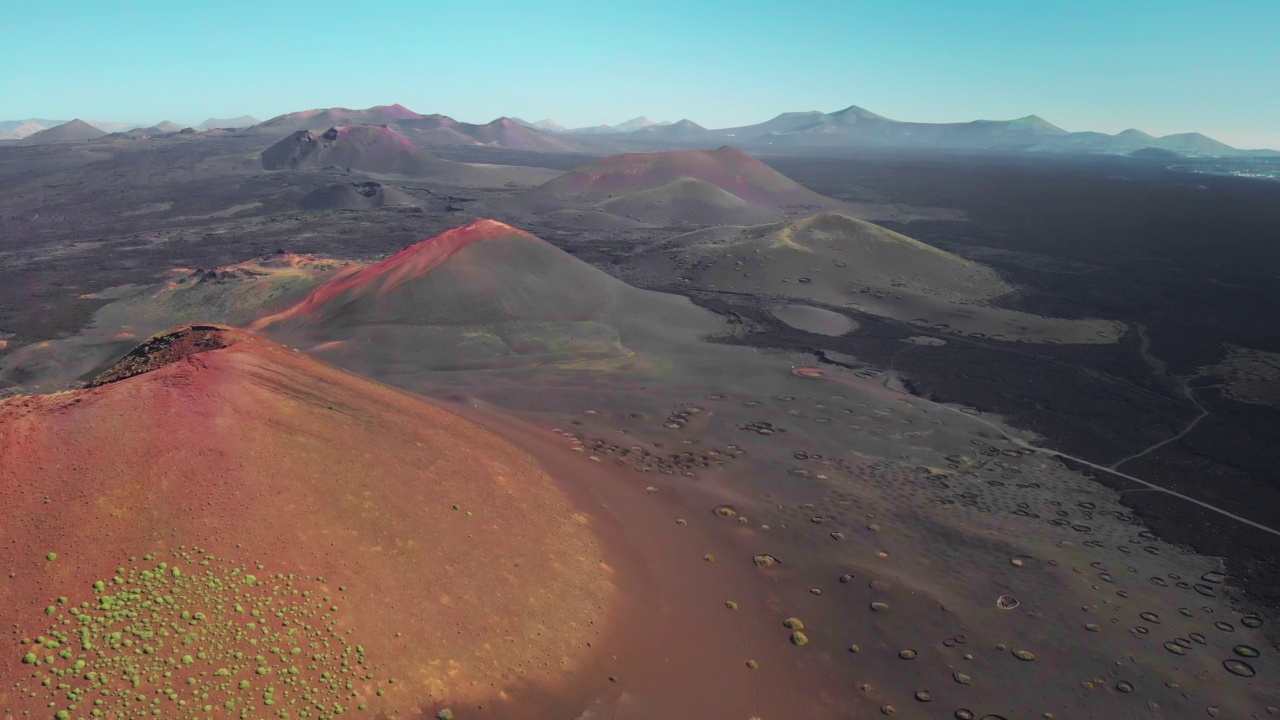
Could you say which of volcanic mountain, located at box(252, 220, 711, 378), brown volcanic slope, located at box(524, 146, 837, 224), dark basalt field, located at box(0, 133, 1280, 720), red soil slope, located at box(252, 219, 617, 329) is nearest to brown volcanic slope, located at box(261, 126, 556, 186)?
brown volcanic slope, located at box(524, 146, 837, 224)

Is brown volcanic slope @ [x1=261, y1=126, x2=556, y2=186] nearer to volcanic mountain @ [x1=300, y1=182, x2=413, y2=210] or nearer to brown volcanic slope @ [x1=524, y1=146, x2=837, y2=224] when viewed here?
brown volcanic slope @ [x1=524, y1=146, x2=837, y2=224]

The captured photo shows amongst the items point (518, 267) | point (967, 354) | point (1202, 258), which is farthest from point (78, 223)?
point (1202, 258)

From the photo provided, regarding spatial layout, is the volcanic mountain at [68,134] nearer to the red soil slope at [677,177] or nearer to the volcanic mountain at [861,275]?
the red soil slope at [677,177]

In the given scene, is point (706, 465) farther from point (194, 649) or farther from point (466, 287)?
point (466, 287)

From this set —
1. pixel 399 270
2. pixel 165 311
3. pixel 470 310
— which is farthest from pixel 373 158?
pixel 470 310

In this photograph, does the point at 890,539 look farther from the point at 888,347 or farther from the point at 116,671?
the point at 888,347

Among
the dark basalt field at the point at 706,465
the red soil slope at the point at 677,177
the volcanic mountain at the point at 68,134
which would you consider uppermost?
the volcanic mountain at the point at 68,134

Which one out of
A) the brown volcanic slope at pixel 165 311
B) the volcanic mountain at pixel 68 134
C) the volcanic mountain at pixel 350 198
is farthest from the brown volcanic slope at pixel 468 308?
the volcanic mountain at pixel 68 134
